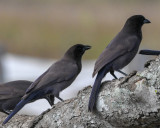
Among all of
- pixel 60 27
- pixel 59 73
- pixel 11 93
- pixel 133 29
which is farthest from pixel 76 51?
pixel 60 27

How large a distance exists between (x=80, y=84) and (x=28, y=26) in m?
8.81

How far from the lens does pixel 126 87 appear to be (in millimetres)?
5055

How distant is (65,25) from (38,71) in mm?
5943

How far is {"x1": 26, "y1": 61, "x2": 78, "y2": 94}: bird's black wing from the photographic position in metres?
7.43

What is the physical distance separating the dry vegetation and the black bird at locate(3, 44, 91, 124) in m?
11.1

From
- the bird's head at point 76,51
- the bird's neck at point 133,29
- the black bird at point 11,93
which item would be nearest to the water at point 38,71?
the bird's head at point 76,51

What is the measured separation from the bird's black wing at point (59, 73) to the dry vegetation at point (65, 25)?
11.3 metres

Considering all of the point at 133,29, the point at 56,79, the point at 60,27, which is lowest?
the point at 60,27

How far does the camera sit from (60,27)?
22484 millimetres

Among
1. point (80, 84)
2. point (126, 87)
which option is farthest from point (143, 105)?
point (80, 84)

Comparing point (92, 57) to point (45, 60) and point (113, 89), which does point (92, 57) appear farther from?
point (113, 89)

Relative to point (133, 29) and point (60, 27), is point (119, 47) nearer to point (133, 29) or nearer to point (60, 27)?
point (133, 29)

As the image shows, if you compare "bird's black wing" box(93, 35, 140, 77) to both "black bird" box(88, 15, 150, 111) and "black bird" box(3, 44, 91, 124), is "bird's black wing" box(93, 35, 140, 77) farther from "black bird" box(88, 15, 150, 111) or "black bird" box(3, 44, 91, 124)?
"black bird" box(3, 44, 91, 124)

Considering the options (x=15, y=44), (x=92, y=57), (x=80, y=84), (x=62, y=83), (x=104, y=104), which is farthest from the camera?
(x=15, y=44)
